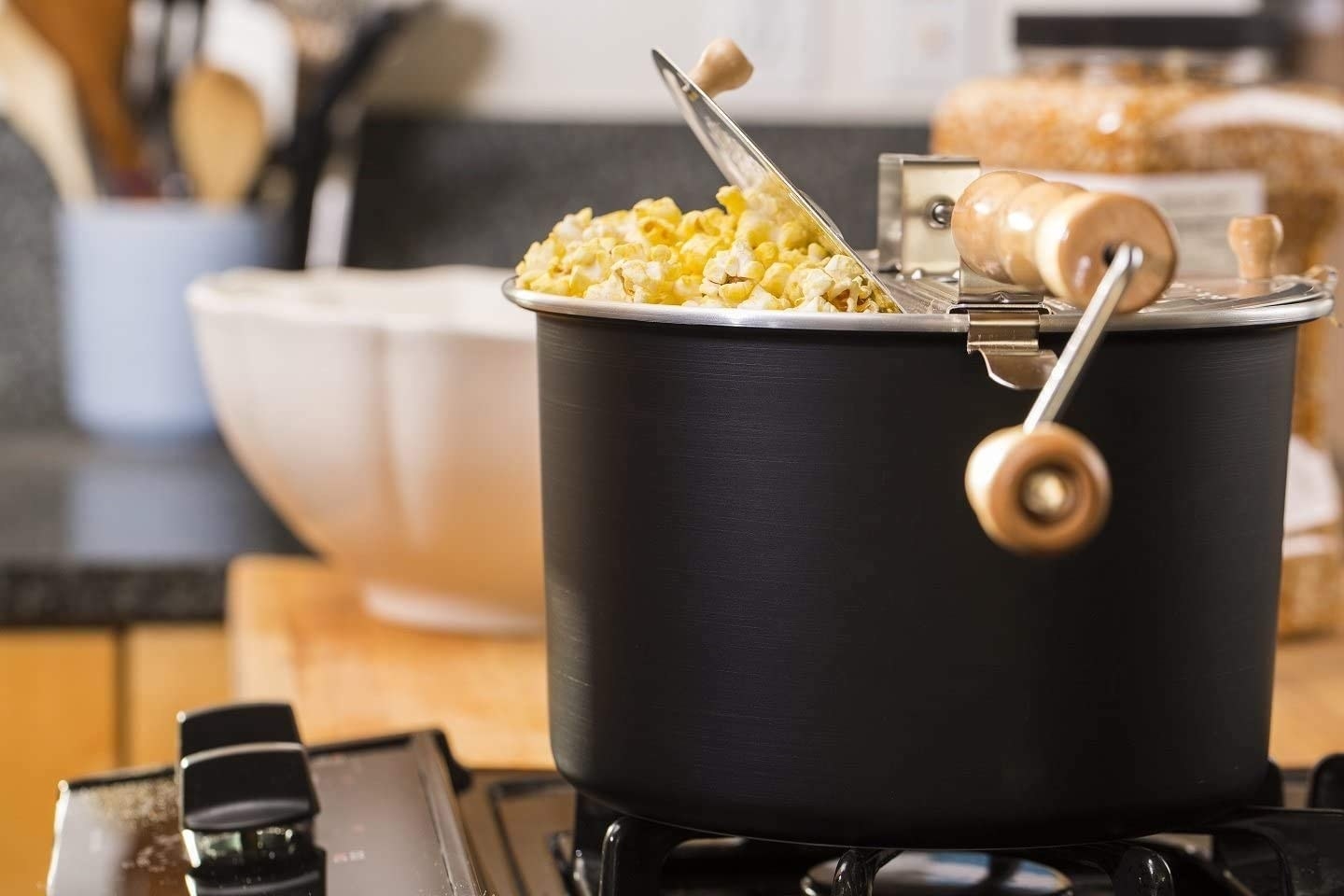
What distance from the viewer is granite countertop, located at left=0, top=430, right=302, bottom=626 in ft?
3.32

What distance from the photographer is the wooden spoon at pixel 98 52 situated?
136cm

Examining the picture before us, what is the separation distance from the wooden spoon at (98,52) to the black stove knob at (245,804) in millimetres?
925

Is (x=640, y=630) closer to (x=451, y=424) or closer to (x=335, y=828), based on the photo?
(x=335, y=828)

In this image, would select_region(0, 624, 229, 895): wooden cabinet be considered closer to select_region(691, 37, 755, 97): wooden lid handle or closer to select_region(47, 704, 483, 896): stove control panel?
select_region(47, 704, 483, 896): stove control panel

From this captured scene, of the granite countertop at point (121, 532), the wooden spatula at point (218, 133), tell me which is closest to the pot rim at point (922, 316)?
the granite countertop at point (121, 532)

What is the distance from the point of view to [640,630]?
18.3 inches

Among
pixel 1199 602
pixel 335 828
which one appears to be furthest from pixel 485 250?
pixel 1199 602

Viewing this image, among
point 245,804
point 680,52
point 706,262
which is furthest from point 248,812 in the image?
point 680,52

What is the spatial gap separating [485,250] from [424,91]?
0.15 m

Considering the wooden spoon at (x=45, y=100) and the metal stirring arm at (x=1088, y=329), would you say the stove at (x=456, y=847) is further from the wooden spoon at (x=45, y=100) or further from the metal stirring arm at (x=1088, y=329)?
the wooden spoon at (x=45, y=100)

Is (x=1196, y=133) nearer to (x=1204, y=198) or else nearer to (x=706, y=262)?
(x=1204, y=198)

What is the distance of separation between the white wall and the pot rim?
3.41 feet

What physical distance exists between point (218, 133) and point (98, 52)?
0.39 ft

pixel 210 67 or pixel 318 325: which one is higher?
pixel 210 67
